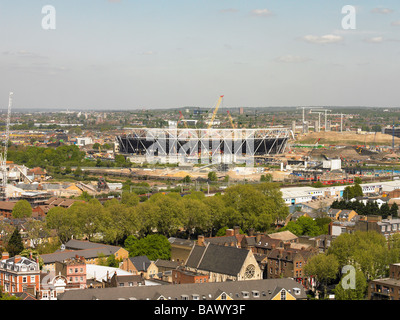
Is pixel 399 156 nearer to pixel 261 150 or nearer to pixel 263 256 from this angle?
pixel 261 150

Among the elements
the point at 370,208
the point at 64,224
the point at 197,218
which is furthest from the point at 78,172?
the point at 370,208

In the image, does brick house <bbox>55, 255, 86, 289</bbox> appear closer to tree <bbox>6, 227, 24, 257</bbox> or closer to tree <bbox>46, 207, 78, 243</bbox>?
tree <bbox>6, 227, 24, 257</bbox>

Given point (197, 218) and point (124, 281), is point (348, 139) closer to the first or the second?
point (197, 218)

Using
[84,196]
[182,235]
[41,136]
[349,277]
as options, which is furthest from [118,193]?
[41,136]

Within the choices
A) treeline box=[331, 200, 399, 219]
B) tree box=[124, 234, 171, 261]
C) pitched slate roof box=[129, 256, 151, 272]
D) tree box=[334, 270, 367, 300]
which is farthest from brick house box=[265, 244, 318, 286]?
treeline box=[331, 200, 399, 219]

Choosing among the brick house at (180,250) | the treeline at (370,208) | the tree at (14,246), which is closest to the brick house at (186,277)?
the brick house at (180,250)

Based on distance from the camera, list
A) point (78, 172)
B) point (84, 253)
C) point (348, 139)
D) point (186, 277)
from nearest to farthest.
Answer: point (186, 277) → point (84, 253) → point (78, 172) → point (348, 139)
